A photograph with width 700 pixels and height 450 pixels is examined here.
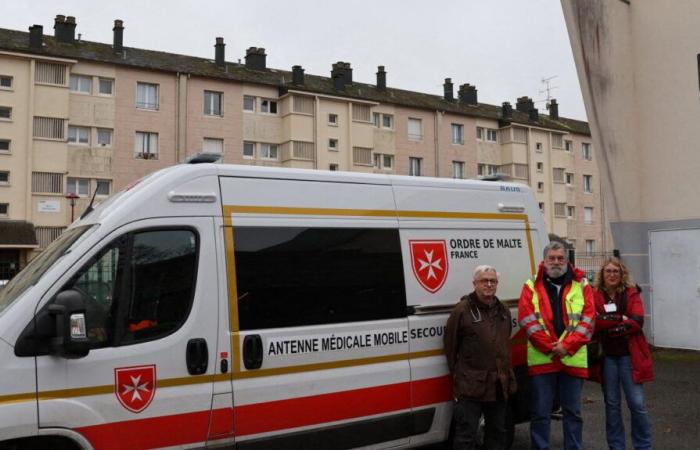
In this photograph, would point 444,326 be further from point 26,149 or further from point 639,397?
point 26,149

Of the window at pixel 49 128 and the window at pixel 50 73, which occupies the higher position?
the window at pixel 50 73

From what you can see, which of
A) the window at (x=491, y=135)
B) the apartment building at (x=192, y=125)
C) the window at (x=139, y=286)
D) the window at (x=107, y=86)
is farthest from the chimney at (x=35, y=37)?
the window at (x=139, y=286)

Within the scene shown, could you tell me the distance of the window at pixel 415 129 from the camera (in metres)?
47.4

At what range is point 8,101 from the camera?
1344 inches

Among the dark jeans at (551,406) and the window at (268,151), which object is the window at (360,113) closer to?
the window at (268,151)

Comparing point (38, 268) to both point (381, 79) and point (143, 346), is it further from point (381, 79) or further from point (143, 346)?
point (381, 79)

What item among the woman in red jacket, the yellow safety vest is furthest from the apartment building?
the woman in red jacket

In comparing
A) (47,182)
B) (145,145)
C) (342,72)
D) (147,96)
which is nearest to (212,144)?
(145,145)

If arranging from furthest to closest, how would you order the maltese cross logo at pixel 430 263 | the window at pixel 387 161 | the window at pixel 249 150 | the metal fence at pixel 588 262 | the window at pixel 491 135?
the window at pixel 491 135, the window at pixel 387 161, the window at pixel 249 150, the metal fence at pixel 588 262, the maltese cross logo at pixel 430 263

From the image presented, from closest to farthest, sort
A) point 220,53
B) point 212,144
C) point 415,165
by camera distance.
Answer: point 212,144
point 220,53
point 415,165

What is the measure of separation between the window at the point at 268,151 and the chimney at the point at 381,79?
35.1 ft

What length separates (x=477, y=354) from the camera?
5.39 m

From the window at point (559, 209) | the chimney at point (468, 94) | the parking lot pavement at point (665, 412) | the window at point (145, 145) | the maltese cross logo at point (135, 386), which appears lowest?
the parking lot pavement at point (665, 412)

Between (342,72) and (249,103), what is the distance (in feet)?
26.7
